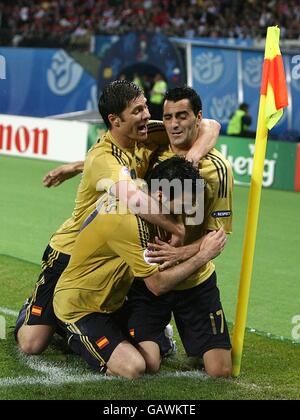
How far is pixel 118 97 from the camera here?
607cm

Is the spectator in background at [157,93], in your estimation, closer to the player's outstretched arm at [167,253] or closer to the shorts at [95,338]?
the shorts at [95,338]

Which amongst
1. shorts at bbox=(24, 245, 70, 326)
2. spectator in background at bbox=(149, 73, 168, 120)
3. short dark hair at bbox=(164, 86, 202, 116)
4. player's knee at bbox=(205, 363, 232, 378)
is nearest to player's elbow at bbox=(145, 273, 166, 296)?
player's knee at bbox=(205, 363, 232, 378)

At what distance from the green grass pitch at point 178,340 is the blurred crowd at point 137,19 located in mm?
11492

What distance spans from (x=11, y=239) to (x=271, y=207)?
5045 millimetres

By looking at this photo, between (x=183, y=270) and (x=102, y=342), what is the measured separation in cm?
77

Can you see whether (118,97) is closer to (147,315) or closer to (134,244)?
(134,244)

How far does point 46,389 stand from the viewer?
5.65 meters

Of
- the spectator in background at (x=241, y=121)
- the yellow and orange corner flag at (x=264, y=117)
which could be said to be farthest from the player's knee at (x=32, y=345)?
the spectator in background at (x=241, y=121)

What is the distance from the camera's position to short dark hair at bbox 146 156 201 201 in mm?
5609

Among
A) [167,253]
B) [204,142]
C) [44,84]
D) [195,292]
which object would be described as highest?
[204,142]

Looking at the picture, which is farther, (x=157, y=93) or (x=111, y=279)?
(x=157, y=93)

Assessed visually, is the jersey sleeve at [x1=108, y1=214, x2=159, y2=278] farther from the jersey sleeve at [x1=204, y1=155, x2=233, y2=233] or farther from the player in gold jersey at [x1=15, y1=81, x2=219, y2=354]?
the jersey sleeve at [x1=204, y1=155, x2=233, y2=233]

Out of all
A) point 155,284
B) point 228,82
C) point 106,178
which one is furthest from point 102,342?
point 228,82
